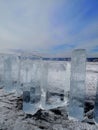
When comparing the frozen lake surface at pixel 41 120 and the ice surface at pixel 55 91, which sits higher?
the ice surface at pixel 55 91

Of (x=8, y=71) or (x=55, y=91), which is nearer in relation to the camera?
(x=55, y=91)

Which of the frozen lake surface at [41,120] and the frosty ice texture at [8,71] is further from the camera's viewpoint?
the frosty ice texture at [8,71]

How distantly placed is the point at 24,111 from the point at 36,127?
0.21 metres

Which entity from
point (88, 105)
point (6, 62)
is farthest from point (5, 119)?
point (6, 62)

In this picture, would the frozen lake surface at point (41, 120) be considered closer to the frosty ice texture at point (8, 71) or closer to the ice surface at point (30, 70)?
the ice surface at point (30, 70)

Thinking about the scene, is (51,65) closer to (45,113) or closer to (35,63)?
(35,63)

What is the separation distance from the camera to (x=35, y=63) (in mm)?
1034

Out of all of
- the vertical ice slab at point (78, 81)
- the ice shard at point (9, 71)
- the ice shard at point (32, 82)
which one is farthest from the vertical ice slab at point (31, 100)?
the ice shard at point (9, 71)

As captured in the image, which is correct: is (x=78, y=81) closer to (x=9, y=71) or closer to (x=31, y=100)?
(x=31, y=100)

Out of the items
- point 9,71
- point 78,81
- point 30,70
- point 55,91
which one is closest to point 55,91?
point 55,91

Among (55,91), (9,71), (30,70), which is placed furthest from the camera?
(9,71)

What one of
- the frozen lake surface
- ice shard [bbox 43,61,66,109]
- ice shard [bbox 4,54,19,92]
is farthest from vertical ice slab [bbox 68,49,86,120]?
ice shard [bbox 4,54,19,92]

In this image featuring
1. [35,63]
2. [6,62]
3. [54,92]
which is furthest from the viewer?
[6,62]

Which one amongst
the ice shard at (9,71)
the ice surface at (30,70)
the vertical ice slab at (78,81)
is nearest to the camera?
the vertical ice slab at (78,81)
